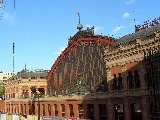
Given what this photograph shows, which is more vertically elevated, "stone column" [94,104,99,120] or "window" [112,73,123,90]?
"window" [112,73,123,90]

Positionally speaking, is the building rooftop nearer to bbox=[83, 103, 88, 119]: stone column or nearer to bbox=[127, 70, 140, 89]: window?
bbox=[83, 103, 88, 119]: stone column

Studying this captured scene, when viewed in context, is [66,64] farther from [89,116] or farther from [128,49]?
[128,49]

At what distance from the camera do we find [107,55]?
39.5m

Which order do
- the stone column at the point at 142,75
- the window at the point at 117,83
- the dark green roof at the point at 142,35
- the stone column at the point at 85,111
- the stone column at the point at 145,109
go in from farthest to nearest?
the stone column at the point at 85,111 < the dark green roof at the point at 142,35 < the window at the point at 117,83 < the stone column at the point at 142,75 < the stone column at the point at 145,109

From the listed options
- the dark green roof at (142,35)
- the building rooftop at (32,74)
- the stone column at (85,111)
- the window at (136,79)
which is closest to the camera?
the window at (136,79)

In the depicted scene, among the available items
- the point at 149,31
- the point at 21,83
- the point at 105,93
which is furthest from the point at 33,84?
the point at 149,31

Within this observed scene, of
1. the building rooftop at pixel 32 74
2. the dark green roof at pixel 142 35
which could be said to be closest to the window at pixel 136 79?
the dark green roof at pixel 142 35

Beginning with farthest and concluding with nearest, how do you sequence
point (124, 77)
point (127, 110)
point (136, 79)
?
1. point (124, 77)
2. point (127, 110)
3. point (136, 79)

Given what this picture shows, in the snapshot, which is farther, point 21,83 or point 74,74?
point 21,83

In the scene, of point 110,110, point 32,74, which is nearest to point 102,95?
point 110,110

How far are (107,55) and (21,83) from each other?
1583 inches

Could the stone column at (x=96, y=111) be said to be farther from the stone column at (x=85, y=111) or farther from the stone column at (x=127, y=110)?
the stone column at (x=127, y=110)

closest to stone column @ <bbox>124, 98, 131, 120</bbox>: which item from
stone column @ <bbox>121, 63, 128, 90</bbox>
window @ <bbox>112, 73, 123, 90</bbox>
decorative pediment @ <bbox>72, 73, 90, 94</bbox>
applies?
stone column @ <bbox>121, 63, 128, 90</bbox>

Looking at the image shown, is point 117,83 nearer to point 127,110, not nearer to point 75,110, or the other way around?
point 127,110
